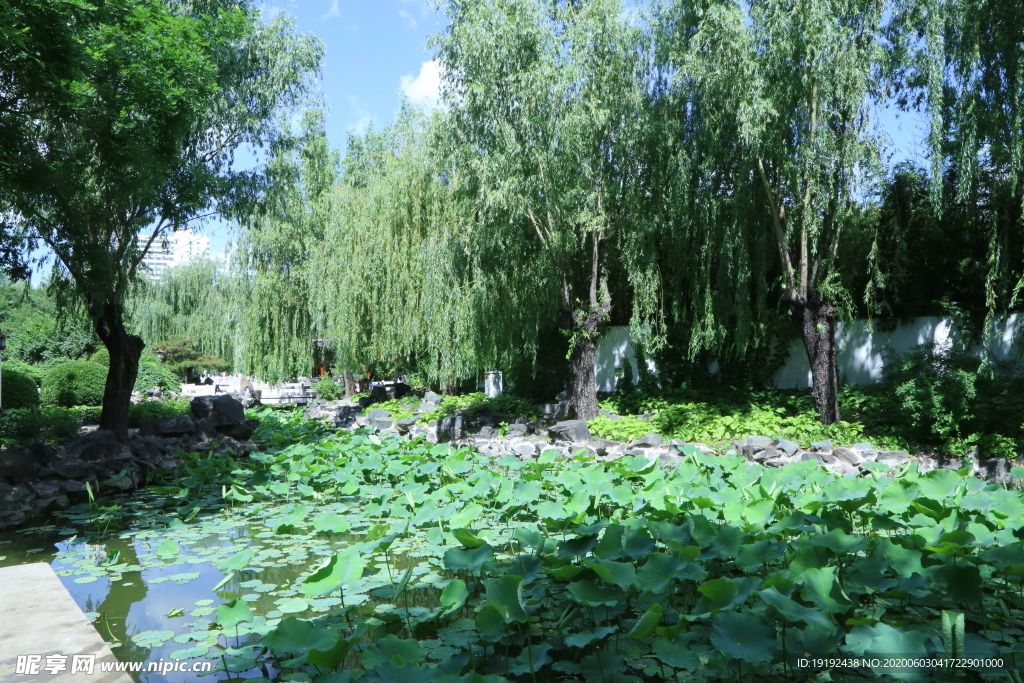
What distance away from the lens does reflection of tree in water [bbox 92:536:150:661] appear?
10.2 feet

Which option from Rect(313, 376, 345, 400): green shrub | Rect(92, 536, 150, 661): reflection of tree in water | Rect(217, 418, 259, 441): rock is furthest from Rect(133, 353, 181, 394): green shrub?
Rect(92, 536, 150, 661): reflection of tree in water

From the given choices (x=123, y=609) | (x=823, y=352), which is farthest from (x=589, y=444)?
(x=123, y=609)

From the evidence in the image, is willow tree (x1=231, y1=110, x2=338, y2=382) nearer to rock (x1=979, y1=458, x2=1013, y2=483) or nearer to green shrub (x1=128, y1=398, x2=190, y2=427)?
green shrub (x1=128, y1=398, x2=190, y2=427)

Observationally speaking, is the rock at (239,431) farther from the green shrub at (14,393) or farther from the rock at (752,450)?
the rock at (752,450)

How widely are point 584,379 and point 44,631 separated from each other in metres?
8.18

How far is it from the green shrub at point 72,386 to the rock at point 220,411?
6125mm

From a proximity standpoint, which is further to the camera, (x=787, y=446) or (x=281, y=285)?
(x=281, y=285)

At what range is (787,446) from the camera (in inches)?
303

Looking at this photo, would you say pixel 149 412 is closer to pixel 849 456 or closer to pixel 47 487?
pixel 47 487

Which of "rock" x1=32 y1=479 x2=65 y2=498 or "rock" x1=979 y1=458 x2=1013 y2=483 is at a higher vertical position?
"rock" x1=979 y1=458 x2=1013 y2=483

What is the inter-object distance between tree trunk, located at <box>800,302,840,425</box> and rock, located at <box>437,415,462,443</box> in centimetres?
510

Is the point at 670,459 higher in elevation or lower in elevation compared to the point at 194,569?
higher

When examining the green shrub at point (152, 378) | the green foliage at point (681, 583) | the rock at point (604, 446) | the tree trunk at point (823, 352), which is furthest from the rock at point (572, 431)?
the green shrub at point (152, 378)

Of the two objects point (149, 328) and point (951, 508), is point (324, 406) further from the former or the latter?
point (951, 508)
